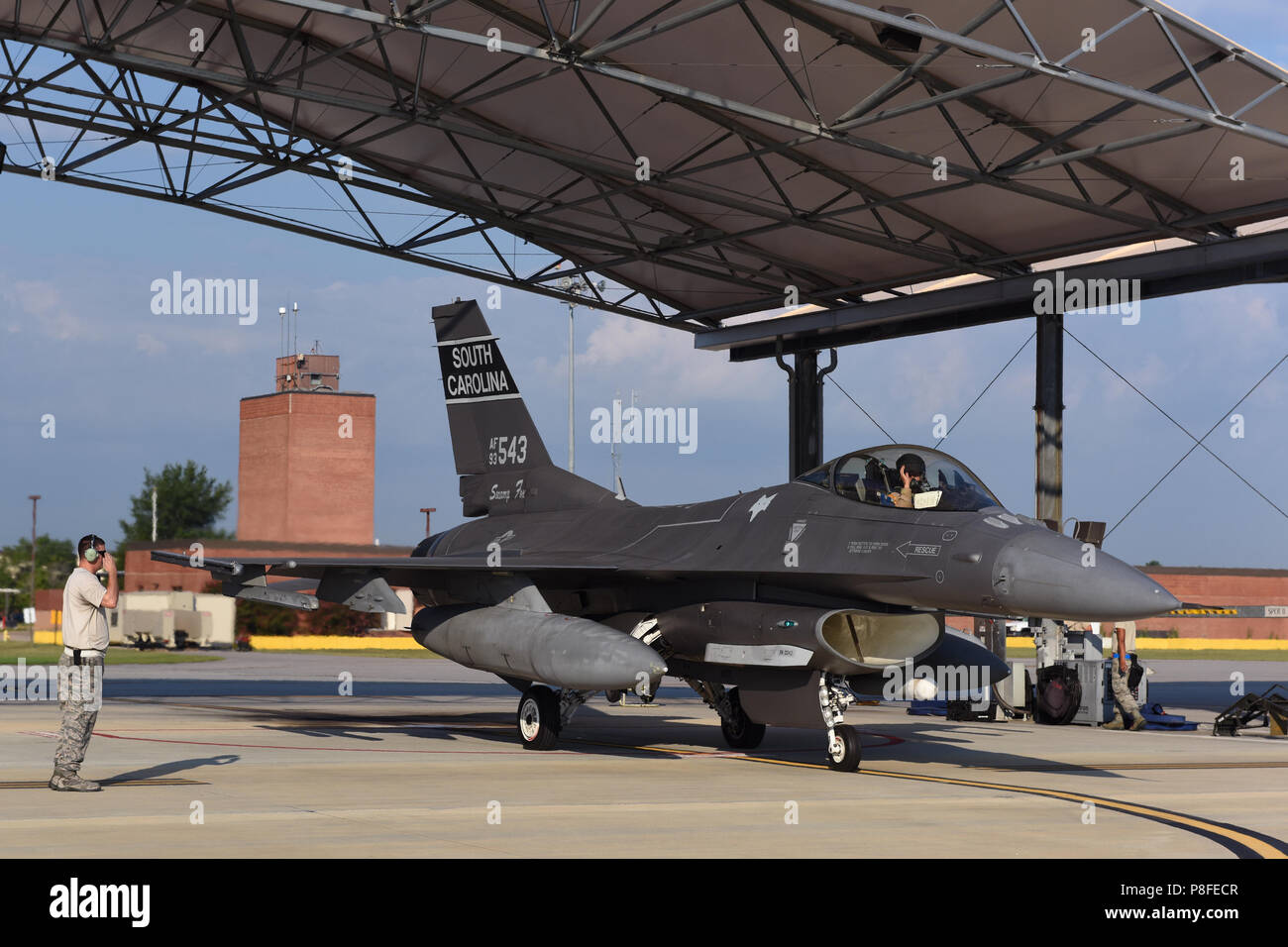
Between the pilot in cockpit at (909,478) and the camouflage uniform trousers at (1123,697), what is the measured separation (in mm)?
8966

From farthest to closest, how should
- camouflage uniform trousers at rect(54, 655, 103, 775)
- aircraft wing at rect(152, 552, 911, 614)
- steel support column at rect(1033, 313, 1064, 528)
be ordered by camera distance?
1. steel support column at rect(1033, 313, 1064, 528)
2. aircraft wing at rect(152, 552, 911, 614)
3. camouflage uniform trousers at rect(54, 655, 103, 775)

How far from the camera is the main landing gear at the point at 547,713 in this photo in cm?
1552

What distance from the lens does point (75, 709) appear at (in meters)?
10.4

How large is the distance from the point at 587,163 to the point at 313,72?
436cm

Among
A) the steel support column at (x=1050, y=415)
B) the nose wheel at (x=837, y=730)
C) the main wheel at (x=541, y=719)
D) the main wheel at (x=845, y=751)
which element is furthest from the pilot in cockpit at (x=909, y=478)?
the steel support column at (x=1050, y=415)

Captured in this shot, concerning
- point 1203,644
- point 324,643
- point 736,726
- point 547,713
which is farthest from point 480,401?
point 1203,644

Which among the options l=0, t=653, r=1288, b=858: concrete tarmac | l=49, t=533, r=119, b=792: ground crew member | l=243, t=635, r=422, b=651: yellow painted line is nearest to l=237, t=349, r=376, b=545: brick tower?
l=243, t=635, r=422, b=651: yellow painted line

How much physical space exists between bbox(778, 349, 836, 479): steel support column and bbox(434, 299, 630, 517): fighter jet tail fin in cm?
972

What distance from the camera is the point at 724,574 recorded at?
14500 mm

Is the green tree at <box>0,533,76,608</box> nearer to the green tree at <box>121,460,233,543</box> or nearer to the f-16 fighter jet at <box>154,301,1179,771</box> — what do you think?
the green tree at <box>121,460,233,543</box>

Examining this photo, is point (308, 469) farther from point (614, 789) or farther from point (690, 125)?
point (614, 789)

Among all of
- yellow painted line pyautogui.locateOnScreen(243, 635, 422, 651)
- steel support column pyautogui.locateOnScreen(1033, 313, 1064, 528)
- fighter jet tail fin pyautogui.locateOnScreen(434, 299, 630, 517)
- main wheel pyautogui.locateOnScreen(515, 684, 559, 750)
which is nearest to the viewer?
main wheel pyautogui.locateOnScreen(515, 684, 559, 750)

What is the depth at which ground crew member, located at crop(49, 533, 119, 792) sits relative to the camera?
34.2 feet
